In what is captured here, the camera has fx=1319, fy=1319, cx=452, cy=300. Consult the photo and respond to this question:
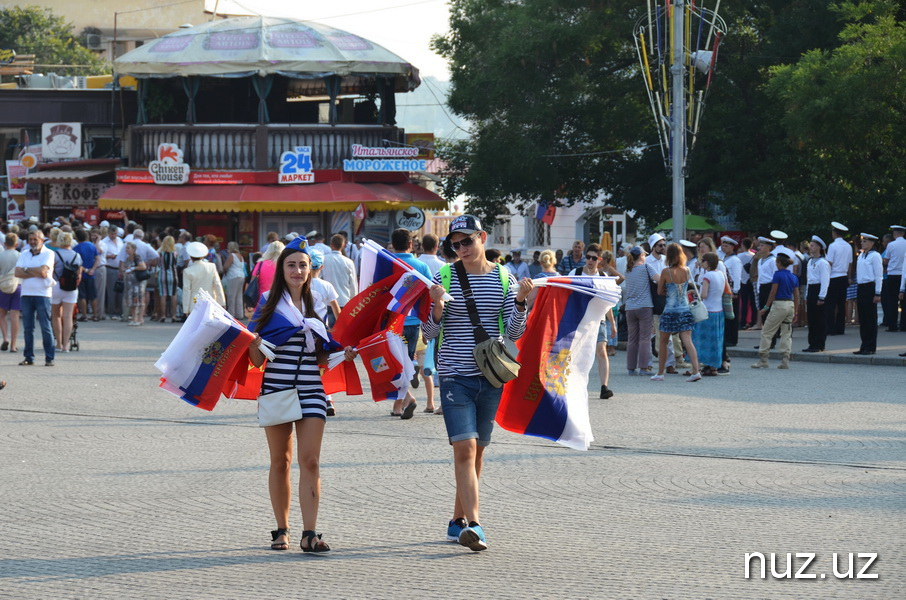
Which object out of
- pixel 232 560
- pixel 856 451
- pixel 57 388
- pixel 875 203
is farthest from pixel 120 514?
pixel 875 203

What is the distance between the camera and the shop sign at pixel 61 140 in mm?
41812

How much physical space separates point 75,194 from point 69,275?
78.1ft

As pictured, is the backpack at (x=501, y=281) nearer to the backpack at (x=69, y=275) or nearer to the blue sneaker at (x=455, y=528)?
the blue sneaker at (x=455, y=528)

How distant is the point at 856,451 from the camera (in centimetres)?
1045

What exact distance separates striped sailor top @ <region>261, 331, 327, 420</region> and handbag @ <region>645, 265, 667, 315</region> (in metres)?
10.3

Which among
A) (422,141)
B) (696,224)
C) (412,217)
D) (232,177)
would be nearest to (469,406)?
(696,224)

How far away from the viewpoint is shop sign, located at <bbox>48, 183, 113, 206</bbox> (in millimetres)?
41138

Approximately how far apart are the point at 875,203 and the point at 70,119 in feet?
89.8

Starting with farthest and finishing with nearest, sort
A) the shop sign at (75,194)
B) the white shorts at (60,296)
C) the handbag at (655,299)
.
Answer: the shop sign at (75,194) < the white shorts at (60,296) < the handbag at (655,299)

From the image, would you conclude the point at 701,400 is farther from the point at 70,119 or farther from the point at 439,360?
the point at 70,119

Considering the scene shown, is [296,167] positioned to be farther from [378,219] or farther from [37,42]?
[37,42]

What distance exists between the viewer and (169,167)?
3728 centimetres

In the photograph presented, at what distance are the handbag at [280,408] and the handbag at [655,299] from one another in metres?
10.5

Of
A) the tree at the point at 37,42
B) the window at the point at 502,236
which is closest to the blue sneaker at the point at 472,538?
the window at the point at 502,236
